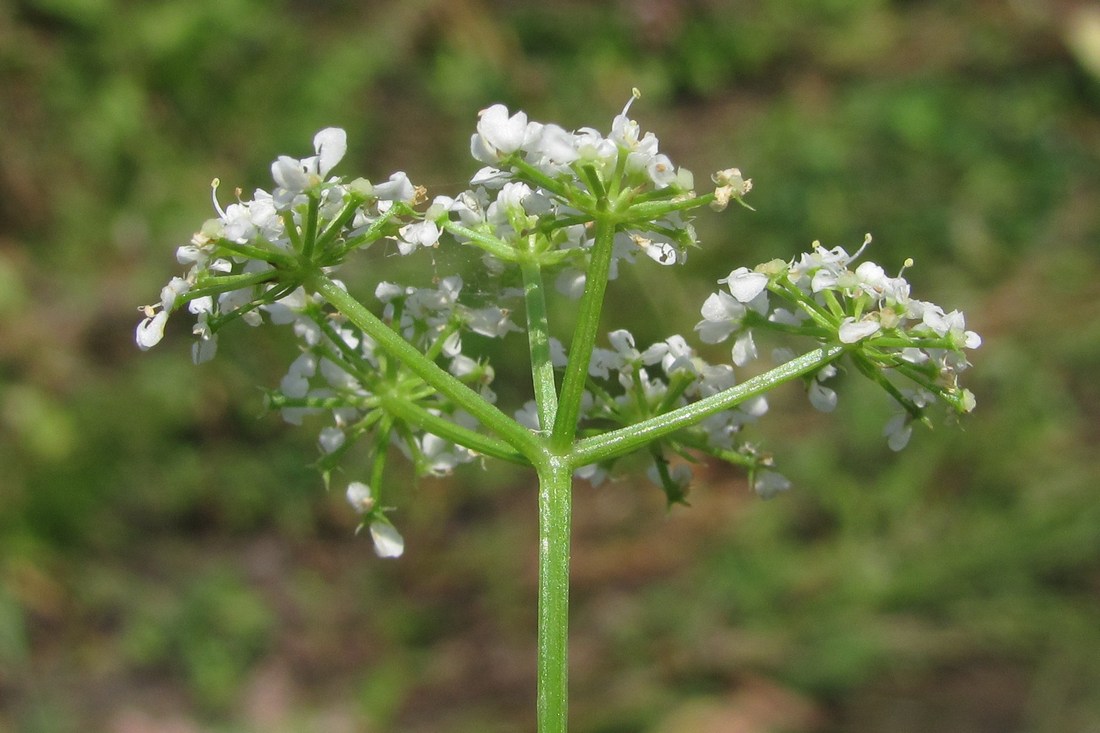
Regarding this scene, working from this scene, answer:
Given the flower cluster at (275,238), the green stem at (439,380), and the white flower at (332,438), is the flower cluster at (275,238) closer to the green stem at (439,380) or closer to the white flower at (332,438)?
the green stem at (439,380)

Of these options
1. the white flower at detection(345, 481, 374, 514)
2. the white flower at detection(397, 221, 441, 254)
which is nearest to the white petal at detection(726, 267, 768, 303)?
the white flower at detection(397, 221, 441, 254)

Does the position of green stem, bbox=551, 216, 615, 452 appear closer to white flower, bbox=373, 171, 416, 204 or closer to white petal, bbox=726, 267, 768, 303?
white petal, bbox=726, 267, 768, 303

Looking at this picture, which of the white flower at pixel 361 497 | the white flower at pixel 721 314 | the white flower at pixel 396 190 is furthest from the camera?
the white flower at pixel 361 497

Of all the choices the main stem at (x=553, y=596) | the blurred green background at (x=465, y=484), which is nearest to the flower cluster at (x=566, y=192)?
the main stem at (x=553, y=596)

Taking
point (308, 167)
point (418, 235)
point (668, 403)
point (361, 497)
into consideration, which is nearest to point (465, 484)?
point (361, 497)

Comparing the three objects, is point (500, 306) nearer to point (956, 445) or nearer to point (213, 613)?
point (213, 613)

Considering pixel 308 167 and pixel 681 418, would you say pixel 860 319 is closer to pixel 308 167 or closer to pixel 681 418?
pixel 681 418

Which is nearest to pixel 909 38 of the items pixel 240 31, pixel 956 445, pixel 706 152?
pixel 706 152
